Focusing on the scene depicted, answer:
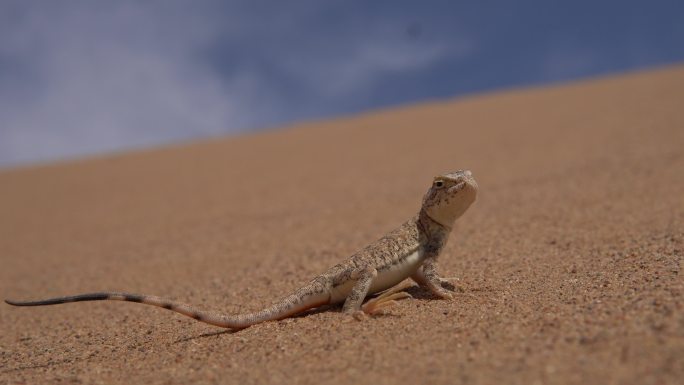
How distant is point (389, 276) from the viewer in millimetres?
4613

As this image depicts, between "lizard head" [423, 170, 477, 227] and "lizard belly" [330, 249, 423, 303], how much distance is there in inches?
14.8

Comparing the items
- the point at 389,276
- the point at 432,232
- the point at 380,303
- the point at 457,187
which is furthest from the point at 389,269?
the point at 457,187

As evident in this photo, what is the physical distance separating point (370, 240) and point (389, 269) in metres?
4.32

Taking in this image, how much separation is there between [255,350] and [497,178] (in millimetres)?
10838

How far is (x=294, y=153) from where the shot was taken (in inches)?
925

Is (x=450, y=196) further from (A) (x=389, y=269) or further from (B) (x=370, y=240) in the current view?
(B) (x=370, y=240)

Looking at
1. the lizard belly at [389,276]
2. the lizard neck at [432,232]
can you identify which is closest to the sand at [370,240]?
the lizard belly at [389,276]

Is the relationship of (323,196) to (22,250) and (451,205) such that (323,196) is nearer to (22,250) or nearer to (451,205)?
(22,250)

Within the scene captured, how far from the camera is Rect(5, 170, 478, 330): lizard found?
174 inches

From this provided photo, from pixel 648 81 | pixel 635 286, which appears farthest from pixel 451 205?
pixel 648 81

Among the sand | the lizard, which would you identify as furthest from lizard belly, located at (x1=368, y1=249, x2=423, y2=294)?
the sand

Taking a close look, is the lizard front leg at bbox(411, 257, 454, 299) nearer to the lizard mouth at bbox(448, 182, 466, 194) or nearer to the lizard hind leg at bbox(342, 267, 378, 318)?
the lizard hind leg at bbox(342, 267, 378, 318)

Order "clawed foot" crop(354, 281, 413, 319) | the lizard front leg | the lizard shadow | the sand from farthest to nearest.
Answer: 1. the lizard front leg
2. the lizard shadow
3. "clawed foot" crop(354, 281, 413, 319)
4. the sand

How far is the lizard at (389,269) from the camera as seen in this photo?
14.5ft
